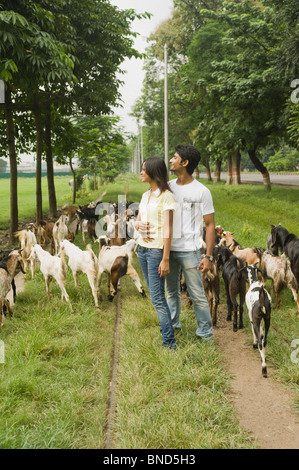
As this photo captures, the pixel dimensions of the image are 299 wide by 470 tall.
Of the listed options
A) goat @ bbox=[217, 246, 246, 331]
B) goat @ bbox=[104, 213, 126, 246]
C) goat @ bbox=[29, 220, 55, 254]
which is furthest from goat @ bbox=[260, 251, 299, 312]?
goat @ bbox=[29, 220, 55, 254]

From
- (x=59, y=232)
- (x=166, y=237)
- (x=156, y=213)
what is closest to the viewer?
(x=166, y=237)

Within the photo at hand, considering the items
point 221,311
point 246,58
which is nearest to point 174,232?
point 221,311

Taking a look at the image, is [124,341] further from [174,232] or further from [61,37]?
[61,37]

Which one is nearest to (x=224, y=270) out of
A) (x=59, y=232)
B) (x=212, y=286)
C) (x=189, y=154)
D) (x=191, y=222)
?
(x=212, y=286)

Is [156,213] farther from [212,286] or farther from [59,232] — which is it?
[59,232]

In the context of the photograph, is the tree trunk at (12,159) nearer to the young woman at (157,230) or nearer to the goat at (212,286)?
the goat at (212,286)

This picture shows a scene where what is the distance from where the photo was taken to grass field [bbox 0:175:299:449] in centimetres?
316

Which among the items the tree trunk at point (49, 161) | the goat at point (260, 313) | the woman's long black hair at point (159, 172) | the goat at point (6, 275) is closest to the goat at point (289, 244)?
the goat at point (260, 313)

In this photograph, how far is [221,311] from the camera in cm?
616

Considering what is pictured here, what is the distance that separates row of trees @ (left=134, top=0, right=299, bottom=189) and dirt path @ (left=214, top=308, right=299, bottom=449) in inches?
414

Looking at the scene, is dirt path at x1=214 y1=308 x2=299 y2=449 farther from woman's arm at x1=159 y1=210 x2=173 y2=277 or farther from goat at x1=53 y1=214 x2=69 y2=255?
goat at x1=53 y1=214 x2=69 y2=255

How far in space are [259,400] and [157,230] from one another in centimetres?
193

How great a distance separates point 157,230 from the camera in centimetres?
433

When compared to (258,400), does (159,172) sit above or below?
above
